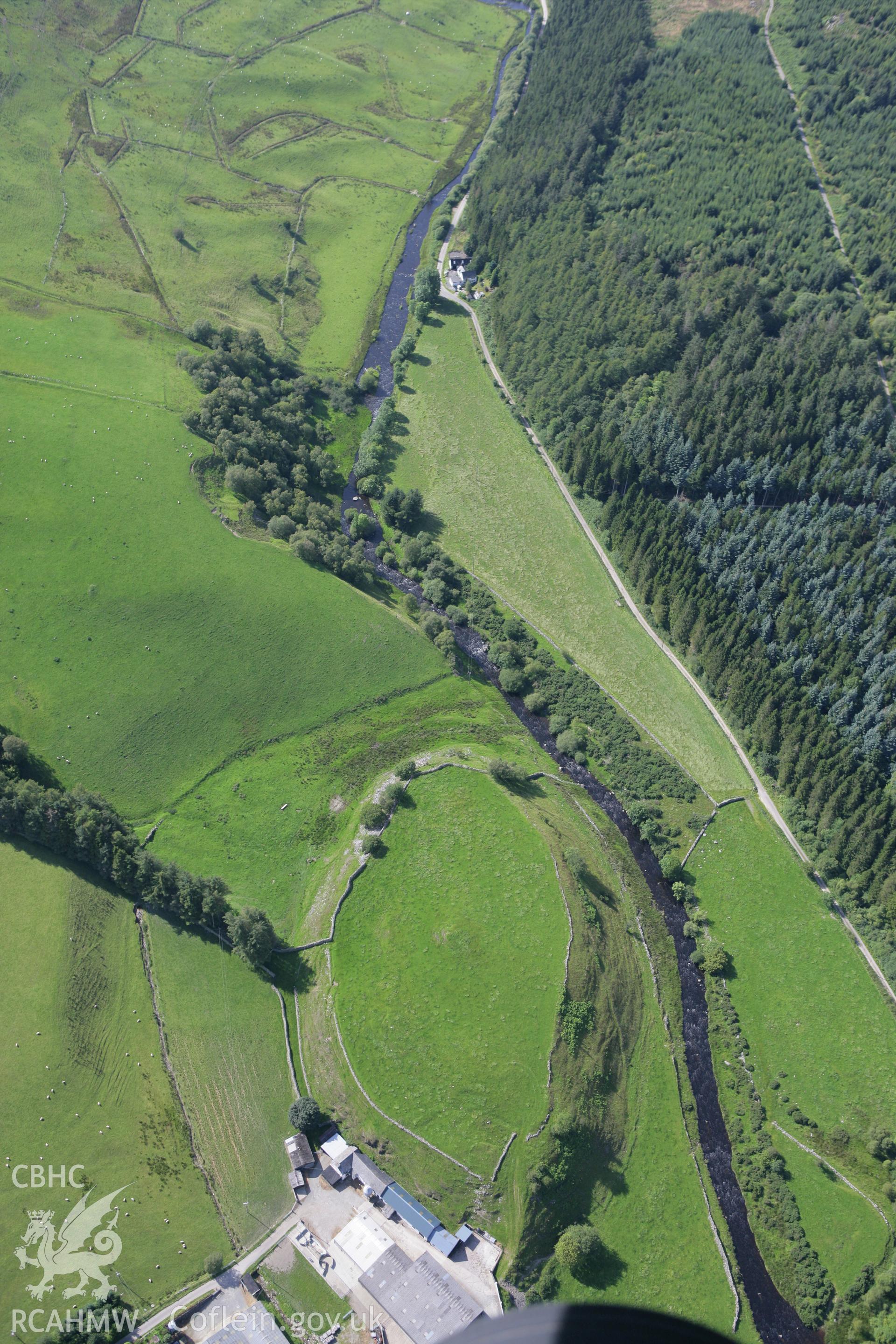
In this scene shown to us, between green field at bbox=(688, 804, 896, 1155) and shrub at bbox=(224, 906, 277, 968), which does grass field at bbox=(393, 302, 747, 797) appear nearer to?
green field at bbox=(688, 804, 896, 1155)

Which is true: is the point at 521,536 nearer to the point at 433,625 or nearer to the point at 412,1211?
the point at 433,625

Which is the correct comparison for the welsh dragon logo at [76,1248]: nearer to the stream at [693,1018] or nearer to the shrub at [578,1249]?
the shrub at [578,1249]

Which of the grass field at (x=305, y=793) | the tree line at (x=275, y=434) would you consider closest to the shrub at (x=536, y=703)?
the grass field at (x=305, y=793)

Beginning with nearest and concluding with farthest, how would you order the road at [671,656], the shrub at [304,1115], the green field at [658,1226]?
the green field at [658,1226], the shrub at [304,1115], the road at [671,656]

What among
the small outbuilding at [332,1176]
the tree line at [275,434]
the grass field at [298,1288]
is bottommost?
the grass field at [298,1288]

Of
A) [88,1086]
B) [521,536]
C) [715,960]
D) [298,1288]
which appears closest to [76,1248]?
[88,1086]

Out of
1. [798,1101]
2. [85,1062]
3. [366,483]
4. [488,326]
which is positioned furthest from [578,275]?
[85,1062]

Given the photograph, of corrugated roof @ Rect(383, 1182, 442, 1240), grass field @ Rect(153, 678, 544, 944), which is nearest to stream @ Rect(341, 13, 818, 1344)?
grass field @ Rect(153, 678, 544, 944)

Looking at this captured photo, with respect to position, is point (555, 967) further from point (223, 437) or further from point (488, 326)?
point (488, 326)
